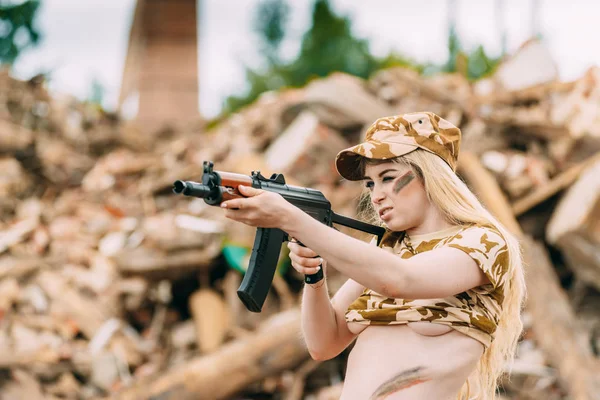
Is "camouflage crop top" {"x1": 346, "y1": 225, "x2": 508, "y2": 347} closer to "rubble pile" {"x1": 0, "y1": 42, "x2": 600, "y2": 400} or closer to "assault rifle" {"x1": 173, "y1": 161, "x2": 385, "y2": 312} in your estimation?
"assault rifle" {"x1": 173, "y1": 161, "x2": 385, "y2": 312}

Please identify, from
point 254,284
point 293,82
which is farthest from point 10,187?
point 293,82

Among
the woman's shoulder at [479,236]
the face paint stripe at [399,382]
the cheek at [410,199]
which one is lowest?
the face paint stripe at [399,382]

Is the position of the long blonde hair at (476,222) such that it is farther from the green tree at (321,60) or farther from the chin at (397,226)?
the green tree at (321,60)

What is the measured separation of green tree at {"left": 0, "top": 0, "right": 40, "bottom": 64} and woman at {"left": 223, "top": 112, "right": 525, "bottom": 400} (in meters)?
12.1

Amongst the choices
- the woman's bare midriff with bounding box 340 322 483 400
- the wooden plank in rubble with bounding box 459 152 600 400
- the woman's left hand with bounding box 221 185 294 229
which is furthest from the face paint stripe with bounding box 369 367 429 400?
the wooden plank in rubble with bounding box 459 152 600 400

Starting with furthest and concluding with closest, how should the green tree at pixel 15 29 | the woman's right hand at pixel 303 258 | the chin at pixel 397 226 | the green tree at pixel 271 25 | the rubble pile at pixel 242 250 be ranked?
1. the green tree at pixel 271 25
2. the green tree at pixel 15 29
3. the rubble pile at pixel 242 250
4. the chin at pixel 397 226
5. the woman's right hand at pixel 303 258

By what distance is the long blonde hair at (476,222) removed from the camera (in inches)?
89.9

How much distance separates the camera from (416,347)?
7.28 feet

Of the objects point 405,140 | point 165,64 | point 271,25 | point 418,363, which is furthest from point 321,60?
point 418,363

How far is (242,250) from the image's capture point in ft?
23.2

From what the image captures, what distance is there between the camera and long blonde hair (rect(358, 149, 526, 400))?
7.49 feet

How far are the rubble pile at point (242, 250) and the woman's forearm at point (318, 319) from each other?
3.36 metres

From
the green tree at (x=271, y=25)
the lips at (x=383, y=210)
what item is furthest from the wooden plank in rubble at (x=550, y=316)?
the green tree at (x=271, y=25)

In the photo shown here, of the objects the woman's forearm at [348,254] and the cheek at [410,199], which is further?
the cheek at [410,199]
